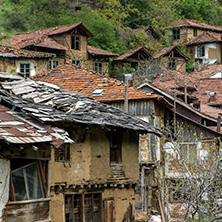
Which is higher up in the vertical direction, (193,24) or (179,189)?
(193,24)

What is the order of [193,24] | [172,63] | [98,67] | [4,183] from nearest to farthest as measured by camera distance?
[4,183] < [98,67] < [172,63] < [193,24]

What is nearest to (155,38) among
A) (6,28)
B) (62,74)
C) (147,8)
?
(147,8)

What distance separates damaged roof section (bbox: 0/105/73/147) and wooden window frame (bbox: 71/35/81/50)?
30630mm

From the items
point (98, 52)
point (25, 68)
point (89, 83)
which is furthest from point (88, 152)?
point (98, 52)

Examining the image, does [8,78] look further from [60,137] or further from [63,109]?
[60,137]

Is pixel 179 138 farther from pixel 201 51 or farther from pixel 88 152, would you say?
pixel 201 51

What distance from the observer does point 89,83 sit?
2625cm

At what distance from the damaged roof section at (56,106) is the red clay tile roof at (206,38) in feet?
142

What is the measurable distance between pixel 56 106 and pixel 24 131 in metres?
4.69

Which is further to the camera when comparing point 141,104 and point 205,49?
point 205,49

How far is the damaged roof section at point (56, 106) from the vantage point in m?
→ 16.4

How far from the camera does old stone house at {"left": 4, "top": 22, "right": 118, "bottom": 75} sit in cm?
4288

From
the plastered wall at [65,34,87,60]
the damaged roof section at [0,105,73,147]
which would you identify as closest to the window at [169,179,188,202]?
the damaged roof section at [0,105,73,147]

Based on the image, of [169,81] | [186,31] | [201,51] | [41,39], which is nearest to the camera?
[169,81]
